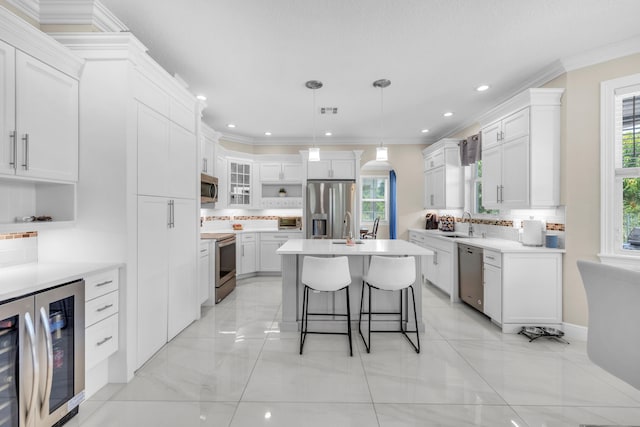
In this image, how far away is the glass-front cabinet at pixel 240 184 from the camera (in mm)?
5590

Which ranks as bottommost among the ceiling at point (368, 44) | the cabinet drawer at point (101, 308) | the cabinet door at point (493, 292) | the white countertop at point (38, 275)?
the cabinet door at point (493, 292)

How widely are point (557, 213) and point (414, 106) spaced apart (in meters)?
2.24

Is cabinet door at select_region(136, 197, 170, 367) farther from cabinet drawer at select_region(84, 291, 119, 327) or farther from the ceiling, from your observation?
the ceiling

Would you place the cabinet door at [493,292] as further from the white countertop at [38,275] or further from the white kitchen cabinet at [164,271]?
the white countertop at [38,275]

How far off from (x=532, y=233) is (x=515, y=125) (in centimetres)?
122

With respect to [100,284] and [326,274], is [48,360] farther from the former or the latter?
[326,274]

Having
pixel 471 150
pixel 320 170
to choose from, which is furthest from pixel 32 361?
pixel 471 150

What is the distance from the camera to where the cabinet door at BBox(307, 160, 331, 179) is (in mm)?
5668

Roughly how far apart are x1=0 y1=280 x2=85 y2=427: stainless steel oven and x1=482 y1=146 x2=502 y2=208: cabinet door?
4.09 meters

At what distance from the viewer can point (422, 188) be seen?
6.06 m

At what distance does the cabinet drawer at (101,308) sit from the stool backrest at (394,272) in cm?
206

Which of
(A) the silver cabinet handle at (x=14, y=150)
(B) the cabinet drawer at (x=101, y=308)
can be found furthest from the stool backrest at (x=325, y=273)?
(A) the silver cabinet handle at (x=14, y=150)

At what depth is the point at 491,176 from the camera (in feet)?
12.2


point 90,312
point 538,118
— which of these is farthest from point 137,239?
point 538,118
